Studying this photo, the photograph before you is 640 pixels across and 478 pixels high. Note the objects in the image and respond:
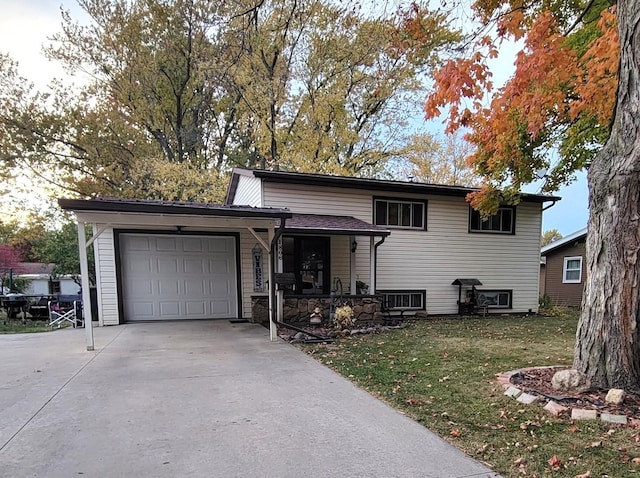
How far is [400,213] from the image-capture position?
10.3 metres

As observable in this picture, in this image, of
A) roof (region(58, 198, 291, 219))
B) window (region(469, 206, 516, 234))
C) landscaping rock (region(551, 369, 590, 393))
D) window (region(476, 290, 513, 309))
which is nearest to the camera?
landscaping rock (region(551, 369, 590, 393))

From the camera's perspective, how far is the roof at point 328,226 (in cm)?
803

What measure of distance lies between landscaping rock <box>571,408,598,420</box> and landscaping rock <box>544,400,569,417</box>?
0.08 meters

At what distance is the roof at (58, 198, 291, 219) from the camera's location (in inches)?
211

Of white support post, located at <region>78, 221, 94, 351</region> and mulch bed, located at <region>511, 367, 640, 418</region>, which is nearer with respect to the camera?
mulch bed, located at <region>511, 367, 640, 418</region>

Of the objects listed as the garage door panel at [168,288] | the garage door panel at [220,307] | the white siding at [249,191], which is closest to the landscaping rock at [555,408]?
the white siding at [249,191]

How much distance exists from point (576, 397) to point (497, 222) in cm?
871

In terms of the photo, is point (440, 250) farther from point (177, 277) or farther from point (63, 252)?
point (63, 252)

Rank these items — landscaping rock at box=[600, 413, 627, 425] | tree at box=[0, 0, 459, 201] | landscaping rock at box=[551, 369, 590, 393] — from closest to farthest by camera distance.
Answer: landscaping rock at box=[600, 413, 627, 425], landscaping rock at box=[551, 369, 590, 393], tree at box=[0, 0, 459, 201]

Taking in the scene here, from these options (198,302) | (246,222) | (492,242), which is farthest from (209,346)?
(492,242)

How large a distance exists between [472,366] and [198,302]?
6.98 metres

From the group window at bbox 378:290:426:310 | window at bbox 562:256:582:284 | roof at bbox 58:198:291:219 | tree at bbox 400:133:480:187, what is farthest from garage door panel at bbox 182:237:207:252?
window at bbox 562:256:582:284

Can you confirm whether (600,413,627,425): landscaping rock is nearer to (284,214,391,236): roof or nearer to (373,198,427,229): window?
(284,214,391,236): roof

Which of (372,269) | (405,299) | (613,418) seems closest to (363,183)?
(372,269)
